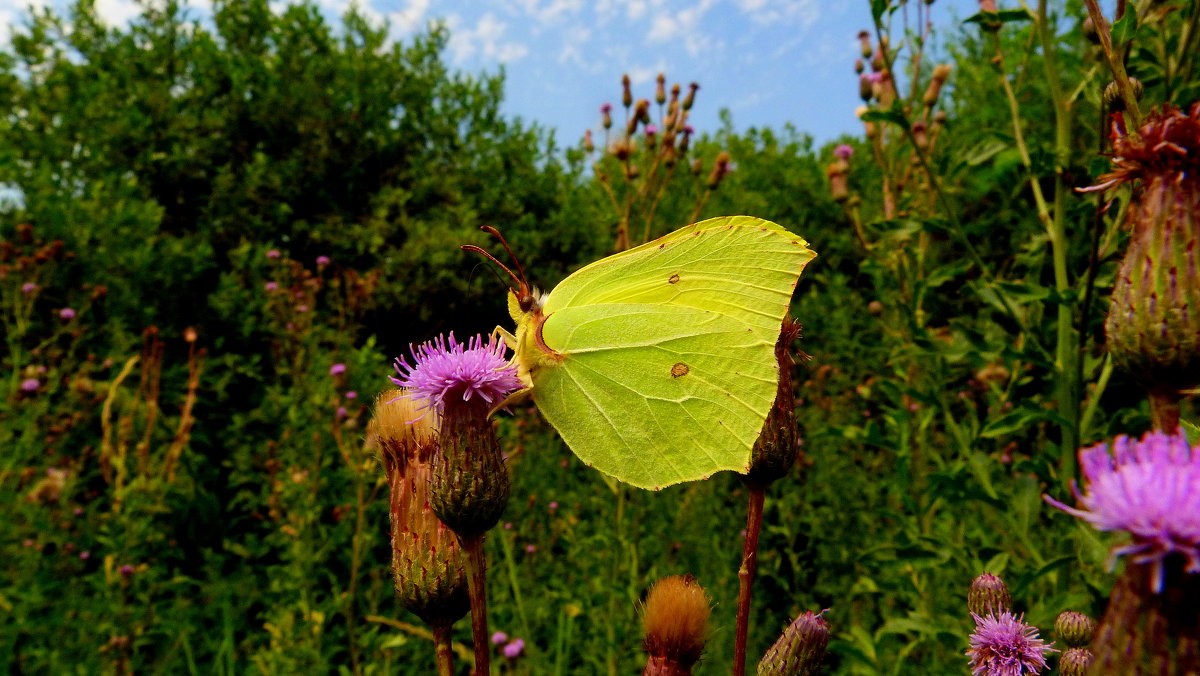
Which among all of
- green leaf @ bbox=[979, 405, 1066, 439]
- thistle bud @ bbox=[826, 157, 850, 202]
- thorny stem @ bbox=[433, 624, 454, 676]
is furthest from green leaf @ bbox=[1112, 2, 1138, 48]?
thistle bud @ bbox=[826, 157, 850, 202]

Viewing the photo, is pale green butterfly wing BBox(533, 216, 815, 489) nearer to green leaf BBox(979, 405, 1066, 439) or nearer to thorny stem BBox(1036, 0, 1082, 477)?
green leaf BBox(979, 405, 1066, 439)

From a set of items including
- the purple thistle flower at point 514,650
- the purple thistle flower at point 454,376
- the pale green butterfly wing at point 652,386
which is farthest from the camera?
the purple thistle flower at point 514,650

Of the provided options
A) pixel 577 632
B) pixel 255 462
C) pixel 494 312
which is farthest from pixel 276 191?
pixel 577 632

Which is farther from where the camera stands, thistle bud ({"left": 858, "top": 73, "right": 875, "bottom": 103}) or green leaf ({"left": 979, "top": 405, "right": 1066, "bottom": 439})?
thistle bud ({"left": 858, "top": 73, "right": 875, "bottom": 103})

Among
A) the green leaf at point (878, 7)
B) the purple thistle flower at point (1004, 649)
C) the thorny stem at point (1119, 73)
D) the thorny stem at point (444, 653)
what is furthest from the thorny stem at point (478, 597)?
the green leaf at point (878, 7)

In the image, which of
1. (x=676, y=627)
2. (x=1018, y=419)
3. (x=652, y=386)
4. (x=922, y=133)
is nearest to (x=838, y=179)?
(x=922, y=133)

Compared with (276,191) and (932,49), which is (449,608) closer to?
(276,191)

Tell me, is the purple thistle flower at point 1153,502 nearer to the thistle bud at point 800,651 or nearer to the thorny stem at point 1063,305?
the thistle bud at point 800,651
